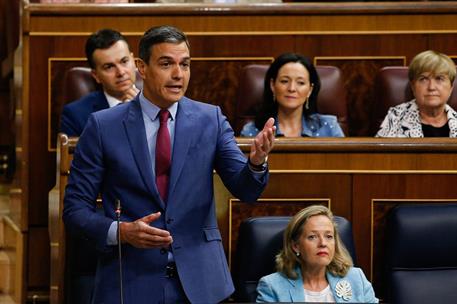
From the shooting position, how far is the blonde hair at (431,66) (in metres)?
1.60

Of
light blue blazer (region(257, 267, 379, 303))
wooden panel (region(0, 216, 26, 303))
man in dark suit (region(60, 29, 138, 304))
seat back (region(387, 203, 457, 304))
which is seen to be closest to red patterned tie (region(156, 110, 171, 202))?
light blue blazer (region(257, 267, 379, 303))

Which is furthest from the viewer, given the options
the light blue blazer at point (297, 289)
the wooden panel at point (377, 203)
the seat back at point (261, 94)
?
the seat back at point (261, 94)

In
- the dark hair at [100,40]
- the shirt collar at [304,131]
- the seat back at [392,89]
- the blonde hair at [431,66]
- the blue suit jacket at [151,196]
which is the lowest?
the blue suit jacket at [151,196]

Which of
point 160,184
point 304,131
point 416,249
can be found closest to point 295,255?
point 416,249

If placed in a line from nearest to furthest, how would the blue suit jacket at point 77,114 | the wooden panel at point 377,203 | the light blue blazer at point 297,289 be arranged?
the light blue blazer at point 297,289
the wooden panel at point 377,203
the blue suit jacket at point 77,114

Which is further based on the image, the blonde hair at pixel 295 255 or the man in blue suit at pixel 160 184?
the blonde hair at pixel 295 255

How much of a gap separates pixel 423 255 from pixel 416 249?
0.04 feet

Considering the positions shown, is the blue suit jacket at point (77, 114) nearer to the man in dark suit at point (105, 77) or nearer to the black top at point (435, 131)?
the man in dark suit at point (105, 77)

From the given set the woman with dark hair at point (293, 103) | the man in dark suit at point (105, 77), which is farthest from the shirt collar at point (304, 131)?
the man in dark suit at point (105, 77)

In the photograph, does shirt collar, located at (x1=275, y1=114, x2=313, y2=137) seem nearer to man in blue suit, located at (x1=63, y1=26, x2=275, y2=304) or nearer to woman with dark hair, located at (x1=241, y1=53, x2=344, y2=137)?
woman with dark hair, located at (x1=241, y1=53, x2=344, y2=137)

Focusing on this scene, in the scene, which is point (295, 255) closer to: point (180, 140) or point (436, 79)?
point (180, 140)

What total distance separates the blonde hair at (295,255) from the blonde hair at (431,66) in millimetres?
457

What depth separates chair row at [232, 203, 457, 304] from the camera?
1264mm

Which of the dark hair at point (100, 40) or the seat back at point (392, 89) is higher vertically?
the dark hair at point (100, 40)
